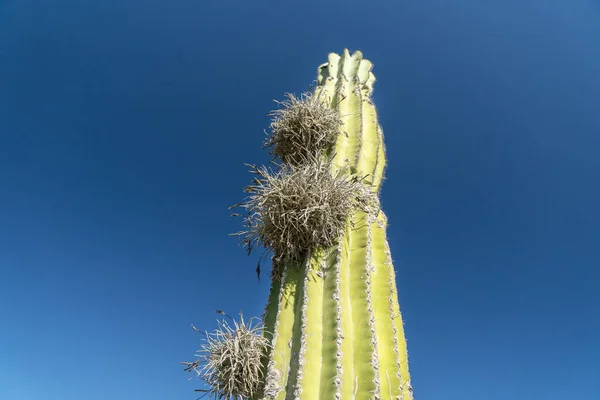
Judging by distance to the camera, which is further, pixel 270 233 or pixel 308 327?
pixel 270 233

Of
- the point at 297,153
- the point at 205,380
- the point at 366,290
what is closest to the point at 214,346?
the point at 205,380

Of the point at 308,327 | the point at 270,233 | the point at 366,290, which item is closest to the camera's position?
the point at 308,327

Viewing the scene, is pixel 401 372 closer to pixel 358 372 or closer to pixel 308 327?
pixel 358 372

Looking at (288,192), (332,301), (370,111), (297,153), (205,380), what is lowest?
(205,380)

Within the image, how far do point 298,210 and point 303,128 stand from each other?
1.01 metres

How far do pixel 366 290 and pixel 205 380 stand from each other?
3.91ft

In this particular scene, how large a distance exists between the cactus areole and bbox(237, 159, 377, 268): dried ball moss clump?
7cm

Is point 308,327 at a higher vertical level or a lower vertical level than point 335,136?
lower

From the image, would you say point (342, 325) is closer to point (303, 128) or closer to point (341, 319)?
point (341, 319)

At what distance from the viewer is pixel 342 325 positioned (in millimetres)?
2441

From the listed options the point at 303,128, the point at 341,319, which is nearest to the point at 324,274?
the point at 341,319

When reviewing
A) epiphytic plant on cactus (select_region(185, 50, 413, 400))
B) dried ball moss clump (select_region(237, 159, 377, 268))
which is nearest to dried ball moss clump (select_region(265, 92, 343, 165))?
epiphytic plant on cactus (select_region(185, 50, 413, 400))

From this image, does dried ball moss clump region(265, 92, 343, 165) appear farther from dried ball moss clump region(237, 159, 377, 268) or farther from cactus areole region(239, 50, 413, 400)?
dried ball moss clump region(237, 159, 377, 268)

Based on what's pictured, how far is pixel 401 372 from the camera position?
2.46 m
